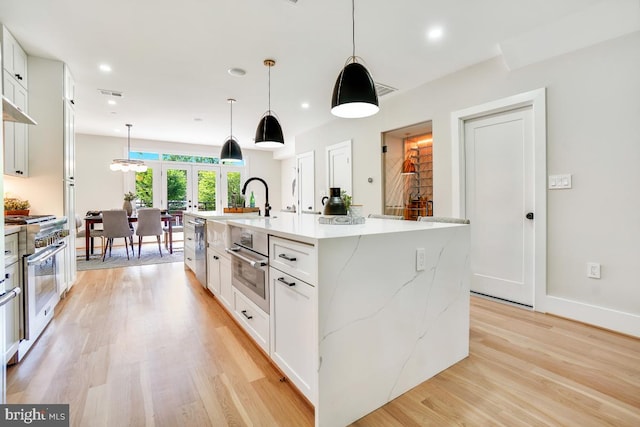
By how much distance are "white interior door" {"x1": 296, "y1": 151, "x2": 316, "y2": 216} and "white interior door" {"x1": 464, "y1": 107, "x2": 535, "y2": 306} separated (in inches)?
132

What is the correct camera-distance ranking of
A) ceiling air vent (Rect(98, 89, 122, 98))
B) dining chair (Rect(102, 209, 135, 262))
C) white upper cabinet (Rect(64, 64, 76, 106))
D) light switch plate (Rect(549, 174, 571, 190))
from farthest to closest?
dining chair (Rect(102, 209, 135, 262)) → ceiling air vent (Rect(98, 89, 122, 98)) → white upper cabinet (Rect(64, 64, 76, 106)) → light switch plate (Rect(549, 174, 571, 190))

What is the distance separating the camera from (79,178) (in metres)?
6.82

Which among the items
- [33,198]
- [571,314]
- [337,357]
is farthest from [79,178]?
[571,314]

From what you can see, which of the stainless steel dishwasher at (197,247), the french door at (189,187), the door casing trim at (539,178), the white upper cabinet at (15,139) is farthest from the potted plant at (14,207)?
the french door at (189,187)

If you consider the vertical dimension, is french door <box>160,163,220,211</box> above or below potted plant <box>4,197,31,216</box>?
above

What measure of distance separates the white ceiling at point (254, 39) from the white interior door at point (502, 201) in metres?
0.78

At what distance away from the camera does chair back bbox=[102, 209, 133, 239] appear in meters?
5.22

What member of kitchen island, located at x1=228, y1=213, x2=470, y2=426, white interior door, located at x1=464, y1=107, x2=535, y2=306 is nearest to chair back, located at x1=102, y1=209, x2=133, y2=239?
kitchen island, located at x1=228, y1=213, x2=470, y2=426

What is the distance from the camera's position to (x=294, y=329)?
1.53 meters

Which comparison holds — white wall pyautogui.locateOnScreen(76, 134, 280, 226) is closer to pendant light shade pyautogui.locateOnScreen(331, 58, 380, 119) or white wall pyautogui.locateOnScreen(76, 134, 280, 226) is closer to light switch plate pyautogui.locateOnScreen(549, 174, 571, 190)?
pendant light shade pyautogui.locateOnScreen(331, 58, 380, 119)

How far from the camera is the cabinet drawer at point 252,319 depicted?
1.88 metres

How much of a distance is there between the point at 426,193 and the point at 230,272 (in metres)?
4.11

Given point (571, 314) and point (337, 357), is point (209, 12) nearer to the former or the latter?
point (337, 357)

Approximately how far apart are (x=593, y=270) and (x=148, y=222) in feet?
20.9
